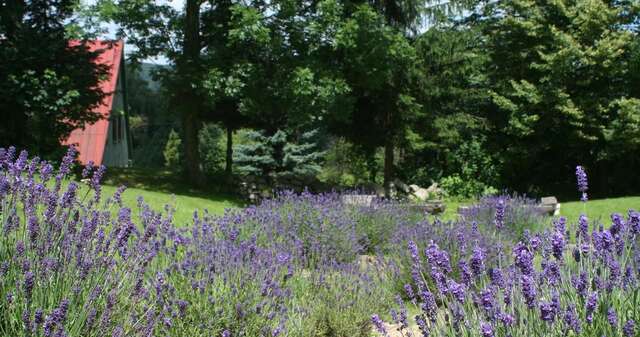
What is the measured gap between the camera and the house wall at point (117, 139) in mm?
25781

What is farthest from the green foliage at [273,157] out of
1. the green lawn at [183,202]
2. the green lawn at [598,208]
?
the green lawn at [598,208]

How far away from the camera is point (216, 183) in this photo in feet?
57.5

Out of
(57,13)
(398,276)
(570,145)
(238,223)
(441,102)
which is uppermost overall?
(57,13)

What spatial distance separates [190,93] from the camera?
16.0 m

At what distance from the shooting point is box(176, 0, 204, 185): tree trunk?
1520 centimetres

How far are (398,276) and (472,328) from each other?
298cm

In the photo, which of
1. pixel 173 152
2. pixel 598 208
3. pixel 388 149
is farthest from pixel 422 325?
pixel 173 152

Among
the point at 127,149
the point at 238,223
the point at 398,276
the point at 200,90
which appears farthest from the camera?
the point at 127,149

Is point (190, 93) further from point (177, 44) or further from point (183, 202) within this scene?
point (183, 202)

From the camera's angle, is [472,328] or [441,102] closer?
[472,328]

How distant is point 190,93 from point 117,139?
13763 mm

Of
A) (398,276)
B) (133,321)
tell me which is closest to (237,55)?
(398,276)

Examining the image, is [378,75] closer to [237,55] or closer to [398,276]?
[237,55]

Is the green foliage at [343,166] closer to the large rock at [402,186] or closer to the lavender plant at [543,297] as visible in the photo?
the large rock at [402,186]
